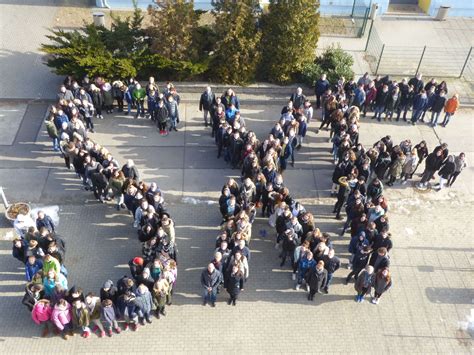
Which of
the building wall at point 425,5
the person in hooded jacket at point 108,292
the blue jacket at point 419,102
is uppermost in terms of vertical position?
the building wall at point 425,5

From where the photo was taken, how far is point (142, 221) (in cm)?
1062

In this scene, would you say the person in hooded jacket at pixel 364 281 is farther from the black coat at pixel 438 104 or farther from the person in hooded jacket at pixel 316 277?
the black coat at pixel 438 104

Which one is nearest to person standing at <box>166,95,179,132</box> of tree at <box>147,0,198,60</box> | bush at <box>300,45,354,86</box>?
tree at <box>147,0,198,60</box>

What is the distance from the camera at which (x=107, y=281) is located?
964cm

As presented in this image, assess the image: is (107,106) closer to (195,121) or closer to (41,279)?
(195,121)

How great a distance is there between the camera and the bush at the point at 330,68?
52.7ft

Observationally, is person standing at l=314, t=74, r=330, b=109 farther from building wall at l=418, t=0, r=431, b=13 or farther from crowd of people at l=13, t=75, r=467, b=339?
building wall at l=418, t=0, r=431, b=13

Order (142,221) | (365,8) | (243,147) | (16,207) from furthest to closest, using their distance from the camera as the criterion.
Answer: (365,8) → (243,147) → (16,207) → (142,221)

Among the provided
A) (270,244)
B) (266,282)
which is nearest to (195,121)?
(270,244)

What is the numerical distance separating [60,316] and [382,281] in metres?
6.42

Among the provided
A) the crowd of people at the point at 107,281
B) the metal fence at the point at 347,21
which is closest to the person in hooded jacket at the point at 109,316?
the crowd of people at the point at 107,281

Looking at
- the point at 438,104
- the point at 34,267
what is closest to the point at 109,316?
the point at 34,267

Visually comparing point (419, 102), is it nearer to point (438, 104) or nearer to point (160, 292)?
point (438, 104)

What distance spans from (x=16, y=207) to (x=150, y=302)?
4718mm
